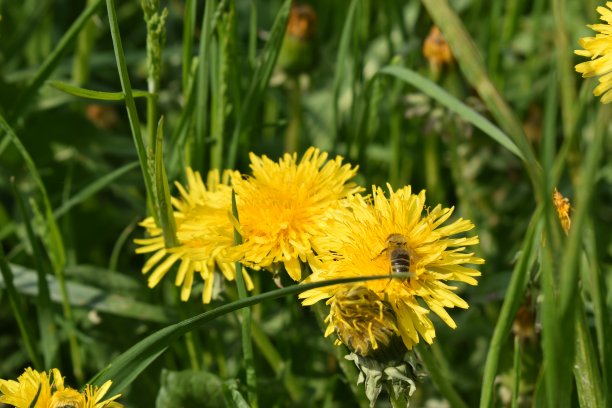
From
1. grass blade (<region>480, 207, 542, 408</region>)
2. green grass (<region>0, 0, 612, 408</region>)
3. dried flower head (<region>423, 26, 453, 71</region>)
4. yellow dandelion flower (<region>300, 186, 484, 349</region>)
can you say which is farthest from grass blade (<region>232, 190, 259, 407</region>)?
dried flower head (<region>423, 26, 453, 71</region>)

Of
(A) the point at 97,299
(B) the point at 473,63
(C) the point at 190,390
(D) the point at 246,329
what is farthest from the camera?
(A) the point at 97,299

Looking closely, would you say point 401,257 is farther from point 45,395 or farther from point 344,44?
point 344,44

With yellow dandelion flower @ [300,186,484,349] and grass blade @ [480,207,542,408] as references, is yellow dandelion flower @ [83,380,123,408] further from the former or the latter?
grass blade @ [480,207,542,408]

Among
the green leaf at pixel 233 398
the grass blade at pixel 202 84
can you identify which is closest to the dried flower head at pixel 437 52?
the grass blade at pixel 202 84

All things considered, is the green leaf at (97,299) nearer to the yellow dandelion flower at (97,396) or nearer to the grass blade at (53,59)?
the grass blade at (53,59)

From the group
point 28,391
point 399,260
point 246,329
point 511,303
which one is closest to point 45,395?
point 28,391
